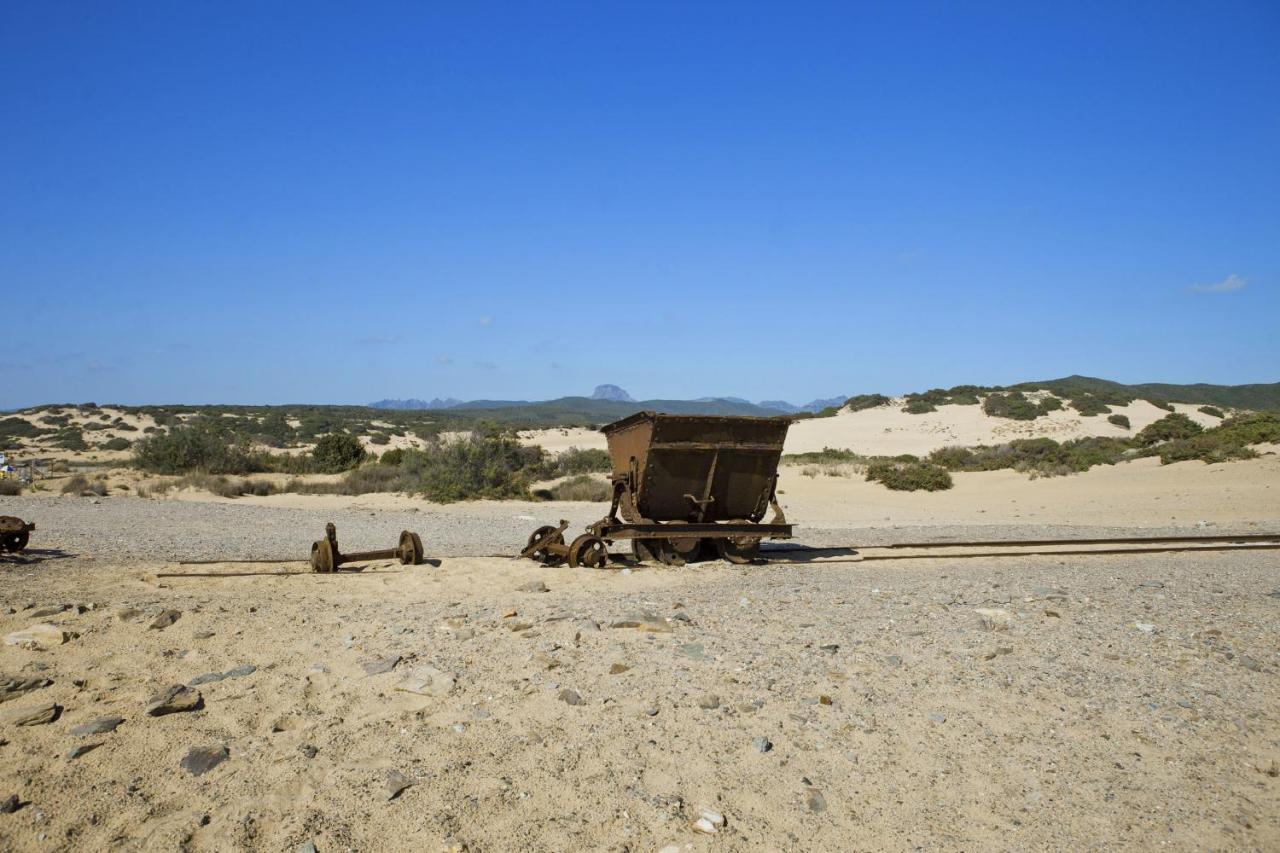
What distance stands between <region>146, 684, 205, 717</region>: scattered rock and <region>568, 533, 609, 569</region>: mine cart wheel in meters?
5.35

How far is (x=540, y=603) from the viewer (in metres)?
7.87

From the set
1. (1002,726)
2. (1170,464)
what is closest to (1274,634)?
(1002,726)

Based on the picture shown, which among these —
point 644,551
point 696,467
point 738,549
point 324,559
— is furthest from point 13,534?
point 738,549

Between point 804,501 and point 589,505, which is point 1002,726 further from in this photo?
point 804,501

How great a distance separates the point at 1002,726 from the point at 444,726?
340 cm

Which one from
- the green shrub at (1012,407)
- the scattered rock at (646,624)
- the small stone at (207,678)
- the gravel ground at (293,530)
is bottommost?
the gravel ground at (293,530)

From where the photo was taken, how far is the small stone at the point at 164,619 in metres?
6.53

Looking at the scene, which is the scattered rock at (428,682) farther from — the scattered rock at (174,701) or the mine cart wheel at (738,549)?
the mine cart wheel at (738,549)

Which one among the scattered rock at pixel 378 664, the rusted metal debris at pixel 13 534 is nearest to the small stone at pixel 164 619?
the scattered rock at pixel 378 664

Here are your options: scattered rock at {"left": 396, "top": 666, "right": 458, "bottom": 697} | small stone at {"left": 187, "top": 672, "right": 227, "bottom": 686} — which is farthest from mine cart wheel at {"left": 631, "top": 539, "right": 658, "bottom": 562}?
small stone at {"left": 187, "top": 672, "right": 227, "bottom": 686}

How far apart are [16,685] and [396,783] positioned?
9.15 feet

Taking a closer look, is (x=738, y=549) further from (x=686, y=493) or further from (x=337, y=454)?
(x=337, y=454)

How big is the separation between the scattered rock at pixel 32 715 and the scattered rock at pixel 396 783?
6.99 ft

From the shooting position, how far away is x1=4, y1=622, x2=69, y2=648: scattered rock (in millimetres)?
5875
